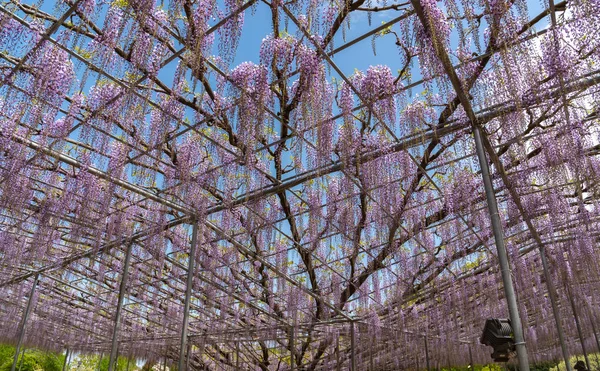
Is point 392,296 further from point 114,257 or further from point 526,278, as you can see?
point 114,257

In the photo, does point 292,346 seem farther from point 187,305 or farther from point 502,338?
point 502,338

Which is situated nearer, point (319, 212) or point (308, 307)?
point (319, 212)

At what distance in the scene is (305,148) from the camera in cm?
527

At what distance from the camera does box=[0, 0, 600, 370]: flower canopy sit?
11.8 ft

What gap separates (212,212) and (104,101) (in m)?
2.45

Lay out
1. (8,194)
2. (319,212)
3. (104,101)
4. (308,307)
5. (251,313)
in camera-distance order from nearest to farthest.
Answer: (104,101), (8,194), (319,212), (308,307), (251,313)

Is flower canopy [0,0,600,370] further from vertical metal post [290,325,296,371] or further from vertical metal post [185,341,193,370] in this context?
vertical metal post [185,341,193,370]

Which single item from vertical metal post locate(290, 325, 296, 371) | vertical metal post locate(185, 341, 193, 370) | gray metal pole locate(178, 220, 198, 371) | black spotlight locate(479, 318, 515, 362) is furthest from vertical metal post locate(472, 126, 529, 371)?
vertical metal post locate(185, 341, 193, 370)

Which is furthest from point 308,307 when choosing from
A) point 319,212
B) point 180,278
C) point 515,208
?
point 515,208

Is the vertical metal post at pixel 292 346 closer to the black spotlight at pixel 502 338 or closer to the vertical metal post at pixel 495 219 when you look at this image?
the black spotlight at pixel 502 338

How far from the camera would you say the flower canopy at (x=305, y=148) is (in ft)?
11.8

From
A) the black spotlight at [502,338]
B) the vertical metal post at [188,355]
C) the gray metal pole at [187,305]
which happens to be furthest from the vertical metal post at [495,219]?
the vertical metal post at [188,355]

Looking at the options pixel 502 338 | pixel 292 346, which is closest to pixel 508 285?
pixel 502 338

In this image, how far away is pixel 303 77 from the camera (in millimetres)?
4039
